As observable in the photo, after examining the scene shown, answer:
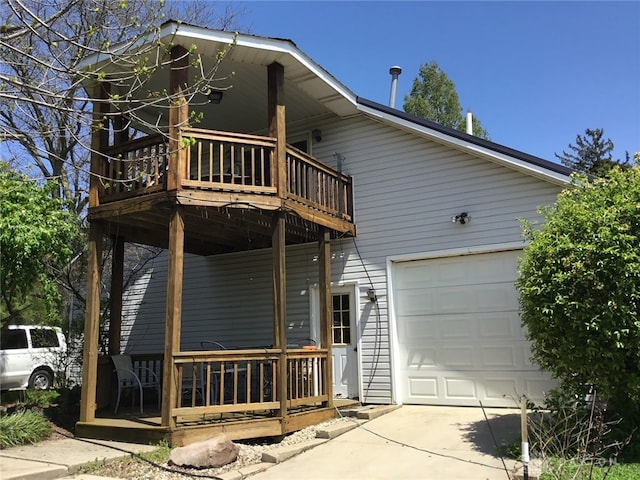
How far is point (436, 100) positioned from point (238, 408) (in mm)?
20892

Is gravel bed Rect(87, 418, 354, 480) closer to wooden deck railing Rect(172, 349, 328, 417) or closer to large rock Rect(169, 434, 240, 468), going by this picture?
large rock Rect(169, 434, 240, 468)

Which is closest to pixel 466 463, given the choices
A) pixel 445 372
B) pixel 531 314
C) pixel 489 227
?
pixel 531 314

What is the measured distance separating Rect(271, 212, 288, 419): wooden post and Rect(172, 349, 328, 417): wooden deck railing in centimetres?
7

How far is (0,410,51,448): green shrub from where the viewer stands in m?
7.14

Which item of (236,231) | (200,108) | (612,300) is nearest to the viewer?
(612,300)

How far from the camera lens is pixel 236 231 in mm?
9727

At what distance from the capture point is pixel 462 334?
9078 mm

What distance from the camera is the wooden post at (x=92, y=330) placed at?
791 cm

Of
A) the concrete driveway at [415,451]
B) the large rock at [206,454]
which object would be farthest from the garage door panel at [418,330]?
the large rock at [206,454]

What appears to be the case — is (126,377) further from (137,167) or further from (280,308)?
(137,167)

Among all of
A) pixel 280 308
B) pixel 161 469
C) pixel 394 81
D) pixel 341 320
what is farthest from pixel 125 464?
pixel 394 81

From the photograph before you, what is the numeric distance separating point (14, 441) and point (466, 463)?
5.61 m

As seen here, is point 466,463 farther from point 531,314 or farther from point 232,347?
point 232,347

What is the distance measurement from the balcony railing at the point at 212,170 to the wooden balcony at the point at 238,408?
2304 millimetres
